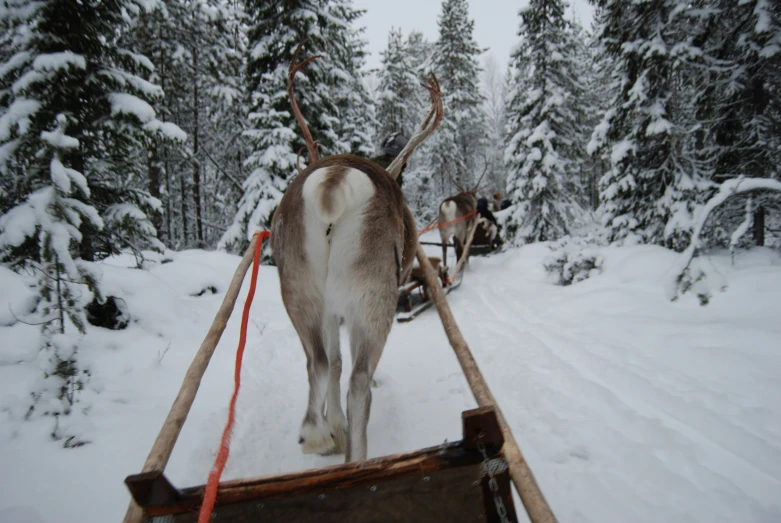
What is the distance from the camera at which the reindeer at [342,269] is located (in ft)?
6.27

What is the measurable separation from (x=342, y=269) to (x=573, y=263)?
6.27 m

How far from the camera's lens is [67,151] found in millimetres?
3322


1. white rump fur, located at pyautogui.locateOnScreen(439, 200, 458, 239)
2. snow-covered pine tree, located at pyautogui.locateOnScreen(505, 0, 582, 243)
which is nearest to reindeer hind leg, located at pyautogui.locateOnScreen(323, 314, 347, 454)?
white rump fur, located at pyautogui.locateOnScreen(439, 200, 458, 239)

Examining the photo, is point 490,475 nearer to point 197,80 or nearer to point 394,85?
point 197,80

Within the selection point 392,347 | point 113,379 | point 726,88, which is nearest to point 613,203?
point 726,88

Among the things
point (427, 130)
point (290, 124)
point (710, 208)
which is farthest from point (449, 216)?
point (427, 130)

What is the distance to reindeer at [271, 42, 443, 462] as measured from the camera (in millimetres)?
1911

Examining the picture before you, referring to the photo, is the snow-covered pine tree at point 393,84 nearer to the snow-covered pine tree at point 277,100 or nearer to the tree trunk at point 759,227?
the snow-covered pine tree at point 277,100

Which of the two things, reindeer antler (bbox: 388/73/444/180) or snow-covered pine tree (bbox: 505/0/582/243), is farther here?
snow-covered pine tree (bbox: 505/0/582/243)

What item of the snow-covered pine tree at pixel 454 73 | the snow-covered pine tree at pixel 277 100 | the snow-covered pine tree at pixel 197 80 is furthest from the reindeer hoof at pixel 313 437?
the snow-covered pine tree at pixel 454 73

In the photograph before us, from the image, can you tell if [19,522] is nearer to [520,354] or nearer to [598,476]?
[598,476]

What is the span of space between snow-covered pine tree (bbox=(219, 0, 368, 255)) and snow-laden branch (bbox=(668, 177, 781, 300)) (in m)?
7.90

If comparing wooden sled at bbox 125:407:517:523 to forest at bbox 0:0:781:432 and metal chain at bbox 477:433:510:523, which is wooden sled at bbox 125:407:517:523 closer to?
metal chain at bbox 477:433:510:523

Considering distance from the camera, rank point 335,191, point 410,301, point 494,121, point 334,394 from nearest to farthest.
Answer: point 335,191
point 334,394
point 410,301
point 494,121
